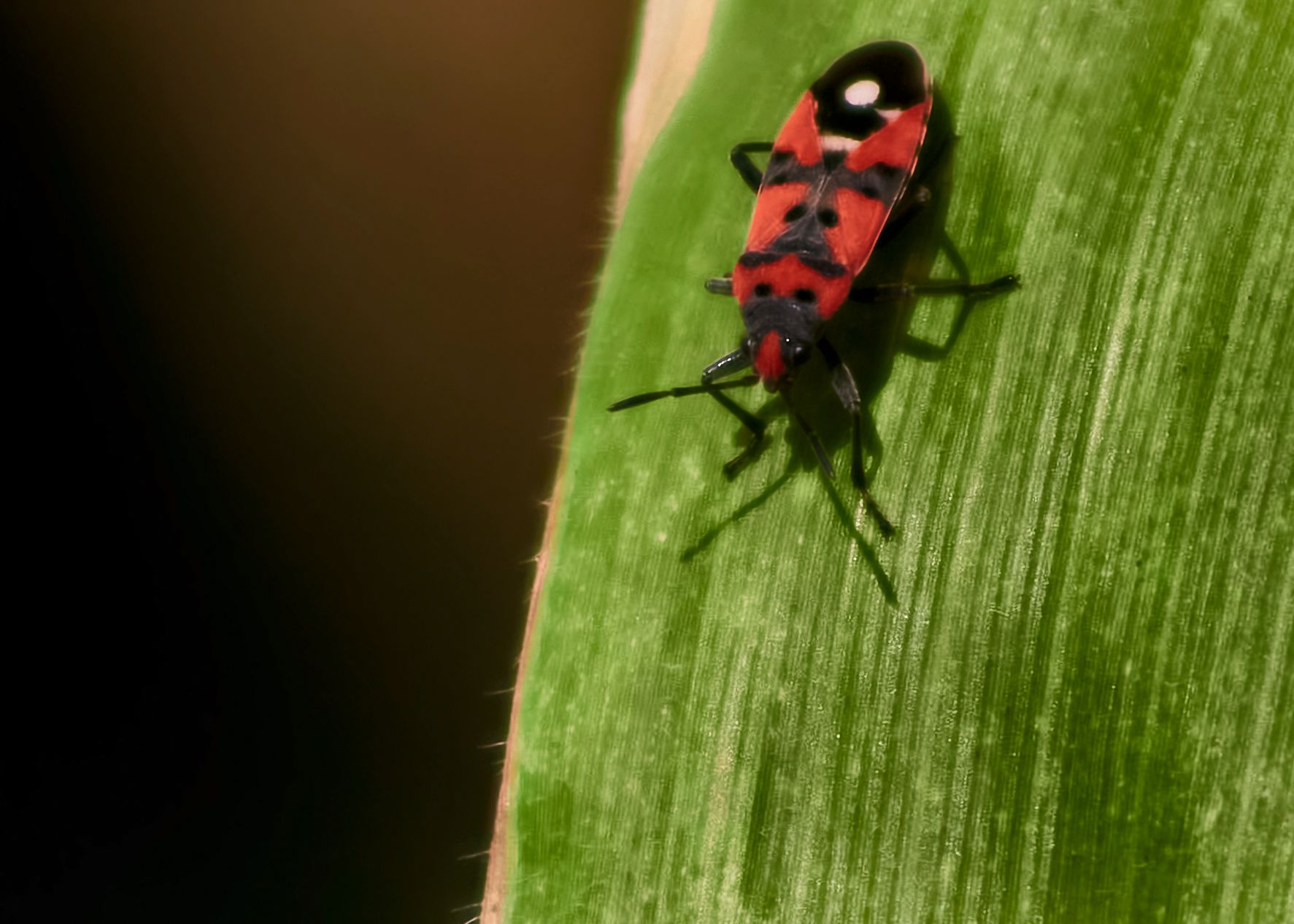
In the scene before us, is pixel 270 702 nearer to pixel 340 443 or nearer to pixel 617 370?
pixel 340 443

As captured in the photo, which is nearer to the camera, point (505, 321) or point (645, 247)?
point (645, 247)

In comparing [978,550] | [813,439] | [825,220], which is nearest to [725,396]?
[813,439]

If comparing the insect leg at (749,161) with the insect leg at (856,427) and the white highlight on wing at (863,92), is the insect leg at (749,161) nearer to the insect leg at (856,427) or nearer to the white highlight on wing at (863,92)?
the white highlight on wing at (863,92)

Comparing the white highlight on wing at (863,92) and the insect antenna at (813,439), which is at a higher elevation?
the white highlight on wing at (863,92)

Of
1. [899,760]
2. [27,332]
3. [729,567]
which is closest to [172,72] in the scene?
[27,332]

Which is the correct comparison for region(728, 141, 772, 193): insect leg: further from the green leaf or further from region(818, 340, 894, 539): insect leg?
region(818, 340, 894, 539): insect leg

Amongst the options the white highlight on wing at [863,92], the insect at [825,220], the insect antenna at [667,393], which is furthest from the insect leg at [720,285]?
the white highlight on wing at [863,92]
